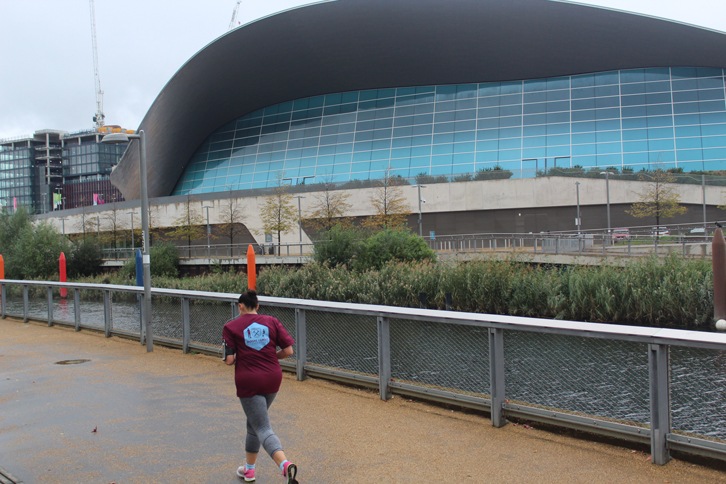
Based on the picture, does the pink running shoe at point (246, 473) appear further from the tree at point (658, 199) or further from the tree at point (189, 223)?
the tree at point (189, 223)

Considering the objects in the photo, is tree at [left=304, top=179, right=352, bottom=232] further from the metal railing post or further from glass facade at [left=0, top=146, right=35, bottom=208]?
glass facade at [left=0, top=146, right=35, bottom=208]

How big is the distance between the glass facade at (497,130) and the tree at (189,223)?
5815mm

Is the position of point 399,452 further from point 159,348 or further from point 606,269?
point 606,269

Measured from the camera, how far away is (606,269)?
716 inches

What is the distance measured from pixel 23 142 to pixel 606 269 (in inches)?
5971

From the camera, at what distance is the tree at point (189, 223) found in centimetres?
5188

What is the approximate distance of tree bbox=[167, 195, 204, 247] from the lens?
170 ft

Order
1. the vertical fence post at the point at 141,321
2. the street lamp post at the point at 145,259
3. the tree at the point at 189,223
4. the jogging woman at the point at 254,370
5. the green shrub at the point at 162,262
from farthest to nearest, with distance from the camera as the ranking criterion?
the tree at the point at 189,223, the green shrub at the point at 162,262, the vertical fence post at the point at 141,321, the street lamp post at the point at 145,259, the jogging woman at the point at 254,370

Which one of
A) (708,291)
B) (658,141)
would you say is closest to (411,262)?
(708,291)

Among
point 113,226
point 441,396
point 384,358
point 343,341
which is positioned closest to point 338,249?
point 343,341

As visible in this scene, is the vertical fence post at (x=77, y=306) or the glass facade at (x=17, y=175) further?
the glass facade at (x=17, y=175)

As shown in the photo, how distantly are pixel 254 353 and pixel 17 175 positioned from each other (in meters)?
157

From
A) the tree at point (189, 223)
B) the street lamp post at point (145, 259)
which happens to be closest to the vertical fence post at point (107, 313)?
the street lamp post at point (145, 259)

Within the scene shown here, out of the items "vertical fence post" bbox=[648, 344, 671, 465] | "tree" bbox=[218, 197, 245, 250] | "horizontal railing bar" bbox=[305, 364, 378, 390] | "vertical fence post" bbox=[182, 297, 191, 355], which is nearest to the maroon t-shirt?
"horizontal railing bar" bbox=[305, 364, 378, 390]
